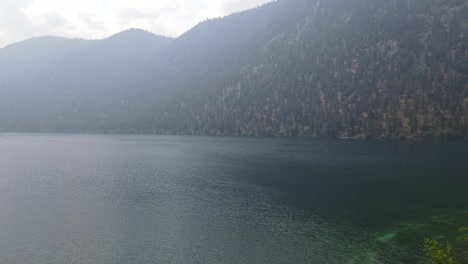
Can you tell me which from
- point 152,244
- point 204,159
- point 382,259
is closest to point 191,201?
point 152,244

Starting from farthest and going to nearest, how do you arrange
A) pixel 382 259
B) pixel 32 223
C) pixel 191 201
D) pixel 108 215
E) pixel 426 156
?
pixel 426 156, pixel 191 201, pixel 108 215, pixel 32 223, pixel 382 259

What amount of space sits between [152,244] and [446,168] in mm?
91615

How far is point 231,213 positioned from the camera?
192 ft

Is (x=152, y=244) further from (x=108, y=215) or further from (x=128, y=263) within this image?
(x=108, y=215)

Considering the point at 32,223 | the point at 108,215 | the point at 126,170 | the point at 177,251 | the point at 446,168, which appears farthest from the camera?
the point at 126,170

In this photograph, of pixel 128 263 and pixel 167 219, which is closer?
pixel 128 263

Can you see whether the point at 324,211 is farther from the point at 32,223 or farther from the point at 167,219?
the point at 32,223

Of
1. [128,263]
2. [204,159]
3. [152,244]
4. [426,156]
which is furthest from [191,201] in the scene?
[426,156]

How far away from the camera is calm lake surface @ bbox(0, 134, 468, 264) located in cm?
4175

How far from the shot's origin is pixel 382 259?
3853 centimetres

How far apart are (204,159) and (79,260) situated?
94.6 metres

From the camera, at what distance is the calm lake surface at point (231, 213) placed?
41750 mm

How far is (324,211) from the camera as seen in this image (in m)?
58.9

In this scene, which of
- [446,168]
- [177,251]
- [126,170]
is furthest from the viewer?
[126,170]
